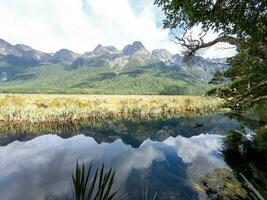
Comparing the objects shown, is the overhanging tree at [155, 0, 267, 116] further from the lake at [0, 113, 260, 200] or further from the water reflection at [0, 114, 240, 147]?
the water reflection at [0, 114, 240, 147]

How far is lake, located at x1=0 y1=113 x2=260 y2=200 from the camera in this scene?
16.4 meters

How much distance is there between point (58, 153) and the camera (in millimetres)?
25938

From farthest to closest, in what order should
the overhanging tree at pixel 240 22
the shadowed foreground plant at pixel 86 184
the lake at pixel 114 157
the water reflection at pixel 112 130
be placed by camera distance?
the water reflection at pixel 112 130
the lake at pixel 114 157
the overhanging tree at pixel 240 22
the shadowed foreground plant at pixel 86 184

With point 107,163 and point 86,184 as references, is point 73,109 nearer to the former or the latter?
point 107,163

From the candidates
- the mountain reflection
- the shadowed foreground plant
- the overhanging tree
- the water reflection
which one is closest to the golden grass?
the water reflection

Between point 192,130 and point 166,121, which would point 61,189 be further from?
point 166,121

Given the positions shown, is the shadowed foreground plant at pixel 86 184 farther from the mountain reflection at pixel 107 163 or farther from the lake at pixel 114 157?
the mountain reflection at pixel 107 163

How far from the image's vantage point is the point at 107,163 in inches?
884

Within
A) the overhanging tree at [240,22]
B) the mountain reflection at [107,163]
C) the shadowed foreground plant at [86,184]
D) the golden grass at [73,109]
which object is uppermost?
the overhanging tree at [240,22]

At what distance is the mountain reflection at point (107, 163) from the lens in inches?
636

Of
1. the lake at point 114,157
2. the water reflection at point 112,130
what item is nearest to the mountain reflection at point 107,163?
the lake at point 114,157

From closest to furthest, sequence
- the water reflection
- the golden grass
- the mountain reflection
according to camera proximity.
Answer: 1. the mountain reflection
2. the water reflection
3. the golden grass

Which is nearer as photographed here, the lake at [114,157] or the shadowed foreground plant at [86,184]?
the shadowed foreground plant at [86,184]

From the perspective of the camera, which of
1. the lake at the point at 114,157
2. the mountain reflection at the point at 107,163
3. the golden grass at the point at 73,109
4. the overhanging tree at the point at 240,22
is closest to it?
the overhanging tree at the point at 240,22
